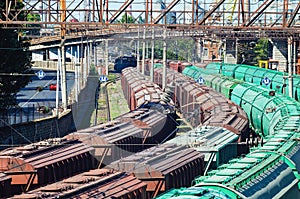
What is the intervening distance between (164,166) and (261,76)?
1135 inches

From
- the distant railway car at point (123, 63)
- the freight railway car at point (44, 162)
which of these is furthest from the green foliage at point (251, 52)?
the freight railway car at point (44, 162)

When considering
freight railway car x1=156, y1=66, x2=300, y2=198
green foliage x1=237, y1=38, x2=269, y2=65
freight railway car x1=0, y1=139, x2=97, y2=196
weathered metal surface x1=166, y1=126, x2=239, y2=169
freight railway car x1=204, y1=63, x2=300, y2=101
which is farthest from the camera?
green foliage x1=237, y1=38, x2=269, y2=65

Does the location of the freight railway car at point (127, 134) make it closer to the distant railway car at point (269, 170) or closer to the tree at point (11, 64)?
the distant railway car at point (269, 170)

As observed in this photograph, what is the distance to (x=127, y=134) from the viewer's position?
2384 centimetres

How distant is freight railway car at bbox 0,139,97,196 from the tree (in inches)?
412

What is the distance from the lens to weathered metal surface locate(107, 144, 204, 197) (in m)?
16.9

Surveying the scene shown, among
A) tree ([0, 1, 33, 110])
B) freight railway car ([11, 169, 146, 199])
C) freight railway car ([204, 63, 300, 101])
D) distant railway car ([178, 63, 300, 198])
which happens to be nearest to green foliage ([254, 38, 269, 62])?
freight railway car ([204, 63, 300, 101])

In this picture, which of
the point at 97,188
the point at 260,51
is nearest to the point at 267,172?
the point at 97,188

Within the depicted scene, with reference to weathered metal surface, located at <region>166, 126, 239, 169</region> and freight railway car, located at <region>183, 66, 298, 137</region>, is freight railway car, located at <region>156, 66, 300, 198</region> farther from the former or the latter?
freight railway car, located at <region>183, 66, 298, 137</region>

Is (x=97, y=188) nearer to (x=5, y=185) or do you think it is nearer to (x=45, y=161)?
(x=5, y=185)

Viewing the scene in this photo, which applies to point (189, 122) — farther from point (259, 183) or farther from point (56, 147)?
point (259, 183)

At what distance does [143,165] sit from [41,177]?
316 cm

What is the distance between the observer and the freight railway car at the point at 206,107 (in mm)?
25248

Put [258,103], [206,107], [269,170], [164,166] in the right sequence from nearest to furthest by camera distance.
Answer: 1. [269,170]
2. [164,166]
3. [206,107]
4. [258,103]
